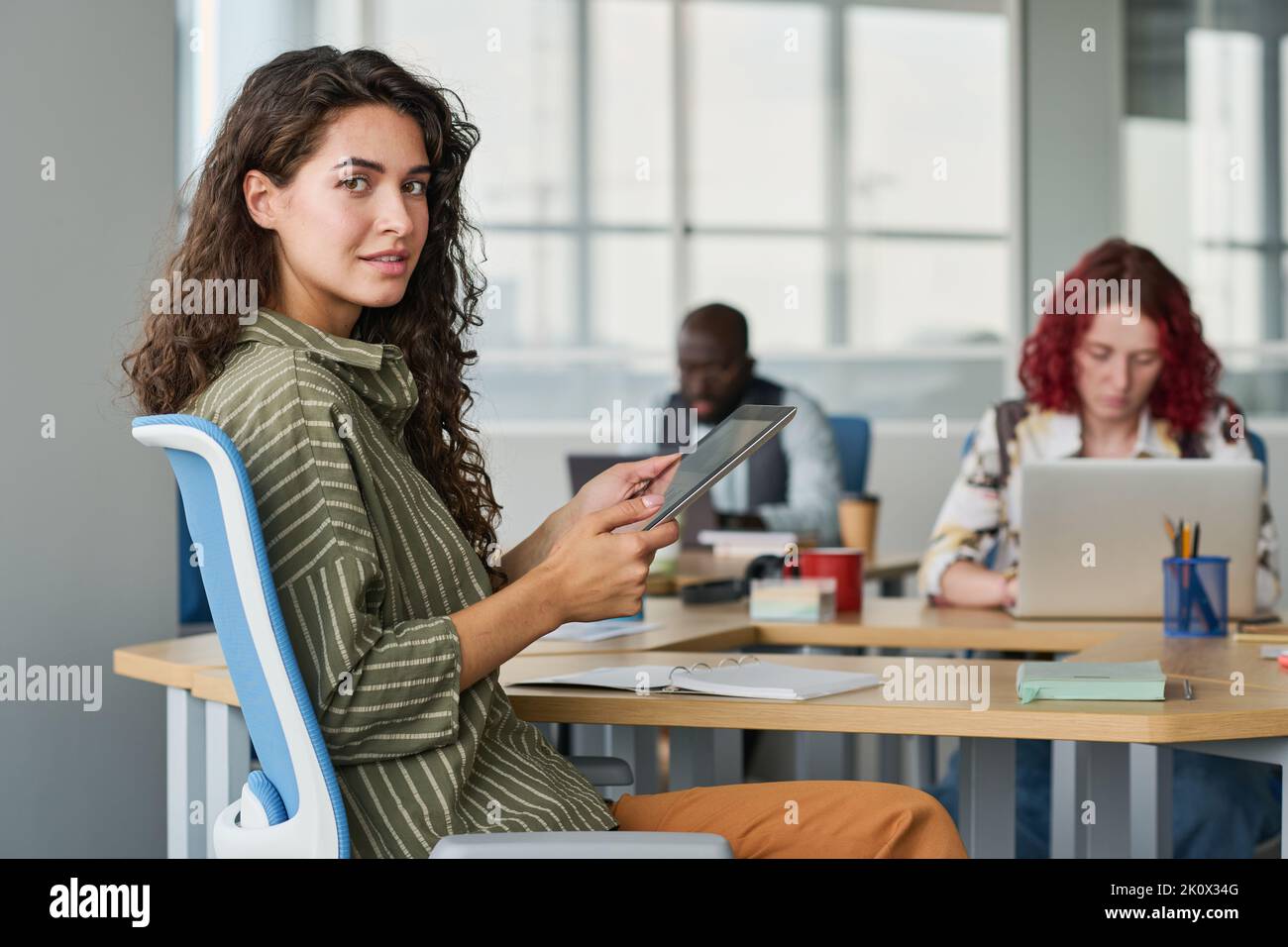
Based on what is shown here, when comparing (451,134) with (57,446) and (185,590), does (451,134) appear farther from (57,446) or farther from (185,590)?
(185,590)

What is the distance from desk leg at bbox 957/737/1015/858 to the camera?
6.22ft

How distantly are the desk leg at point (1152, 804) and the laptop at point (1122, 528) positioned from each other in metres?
0.43

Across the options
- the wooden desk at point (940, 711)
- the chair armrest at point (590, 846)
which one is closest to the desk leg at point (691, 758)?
the wooden desk at point (940, 711)

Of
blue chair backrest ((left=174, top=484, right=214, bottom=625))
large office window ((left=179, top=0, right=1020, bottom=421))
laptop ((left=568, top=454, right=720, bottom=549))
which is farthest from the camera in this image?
large office window ((left=179, top=0, right=1020, bottom=421))

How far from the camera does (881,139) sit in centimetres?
620

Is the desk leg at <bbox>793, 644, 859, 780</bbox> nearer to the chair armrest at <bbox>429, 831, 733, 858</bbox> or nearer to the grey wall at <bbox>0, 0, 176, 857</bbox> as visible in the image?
the grey wall at <bbox>0, 0, 176, 857</bbox>

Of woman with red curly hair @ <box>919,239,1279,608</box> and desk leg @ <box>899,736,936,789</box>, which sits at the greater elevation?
woman with red curly hair @ <box>919,239,1279,608</box>

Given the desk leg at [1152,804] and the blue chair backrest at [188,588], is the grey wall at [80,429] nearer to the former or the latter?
the blue chair backrest at [188,588]

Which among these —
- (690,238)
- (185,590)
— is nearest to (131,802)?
(185,590)

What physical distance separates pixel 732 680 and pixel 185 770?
803 millimetres

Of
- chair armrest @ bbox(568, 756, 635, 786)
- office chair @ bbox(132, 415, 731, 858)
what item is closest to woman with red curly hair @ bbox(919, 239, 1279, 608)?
chair armrest @ bbox(568, 756, 635, 786)

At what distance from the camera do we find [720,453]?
159 cm

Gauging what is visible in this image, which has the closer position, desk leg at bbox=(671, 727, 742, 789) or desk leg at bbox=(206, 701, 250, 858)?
desk leg at bbox=(206, 701, 250, 858)

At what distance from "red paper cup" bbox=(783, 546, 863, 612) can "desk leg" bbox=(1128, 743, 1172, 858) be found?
0.68 metres
